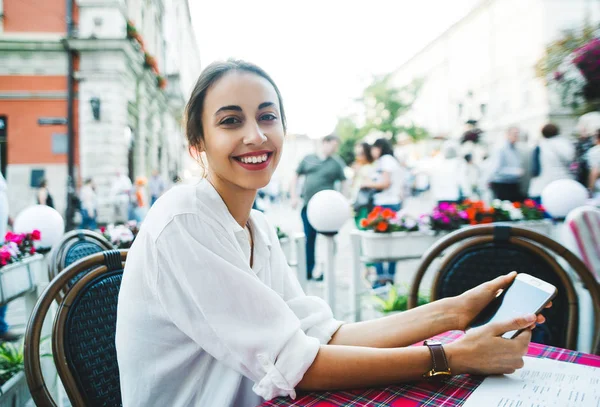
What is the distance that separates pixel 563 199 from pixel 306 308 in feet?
9.48

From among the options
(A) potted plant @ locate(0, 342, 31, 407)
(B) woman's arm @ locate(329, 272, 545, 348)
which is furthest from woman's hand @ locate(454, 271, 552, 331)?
(A) potted plant @ locate(0, 342, 31, 407)

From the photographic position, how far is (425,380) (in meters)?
0.93

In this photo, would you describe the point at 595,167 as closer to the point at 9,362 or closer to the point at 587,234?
the point at 587,234

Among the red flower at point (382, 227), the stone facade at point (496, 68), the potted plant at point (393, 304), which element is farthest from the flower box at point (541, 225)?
the stone facade at point (496, 68)

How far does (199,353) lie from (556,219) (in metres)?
3.41

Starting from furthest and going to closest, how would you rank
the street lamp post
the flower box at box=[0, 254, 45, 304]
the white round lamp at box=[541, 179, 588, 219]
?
the white round lamp at box=[541, 179, 588, 219], the street lamp post, the flower box at box=[0, 254, 45, 304]

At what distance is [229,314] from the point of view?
3.05 ft

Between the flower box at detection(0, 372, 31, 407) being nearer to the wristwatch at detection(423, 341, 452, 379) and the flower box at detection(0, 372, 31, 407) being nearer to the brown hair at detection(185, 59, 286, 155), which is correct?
the brown hair at detection(185, 59, 286, 155)

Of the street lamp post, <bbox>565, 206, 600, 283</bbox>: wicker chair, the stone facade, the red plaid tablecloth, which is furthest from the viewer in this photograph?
the stone facade

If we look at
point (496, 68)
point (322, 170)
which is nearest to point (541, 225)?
point (322, 170)

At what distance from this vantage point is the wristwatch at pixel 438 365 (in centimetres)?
91

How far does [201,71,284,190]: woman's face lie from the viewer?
113 cm

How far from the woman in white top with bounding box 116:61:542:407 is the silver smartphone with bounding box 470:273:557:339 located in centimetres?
3

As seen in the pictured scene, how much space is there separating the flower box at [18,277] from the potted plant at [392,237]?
2.15m
